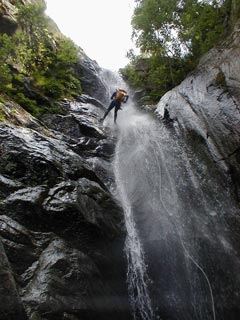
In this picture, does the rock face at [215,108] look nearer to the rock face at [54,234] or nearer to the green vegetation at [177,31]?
the green vegetation at [177,31]

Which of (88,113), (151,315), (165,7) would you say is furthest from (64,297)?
(165,7)

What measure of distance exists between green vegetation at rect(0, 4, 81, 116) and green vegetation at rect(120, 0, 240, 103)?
4.82 metres

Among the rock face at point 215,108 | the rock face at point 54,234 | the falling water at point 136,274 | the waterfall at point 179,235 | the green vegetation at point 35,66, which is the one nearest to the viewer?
the rock face at point 54,234

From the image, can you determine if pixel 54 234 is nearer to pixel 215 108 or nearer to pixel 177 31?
pixel 215 108

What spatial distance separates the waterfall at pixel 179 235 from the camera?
860 cm

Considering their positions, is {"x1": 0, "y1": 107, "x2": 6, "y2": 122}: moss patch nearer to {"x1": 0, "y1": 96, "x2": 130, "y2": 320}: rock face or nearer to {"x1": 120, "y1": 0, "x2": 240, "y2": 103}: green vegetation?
{"x1": 0, "y1": 96, "x2": 130, "y2": 320}: rock face

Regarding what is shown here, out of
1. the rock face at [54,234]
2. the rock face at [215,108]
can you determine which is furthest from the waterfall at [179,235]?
the rock face at [54,234]

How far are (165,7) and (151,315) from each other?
15562 mm

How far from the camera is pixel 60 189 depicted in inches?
319

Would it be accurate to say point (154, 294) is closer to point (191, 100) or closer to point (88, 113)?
point (191, 100)

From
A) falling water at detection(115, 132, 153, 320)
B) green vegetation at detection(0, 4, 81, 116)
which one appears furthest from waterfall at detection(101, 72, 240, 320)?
green vegetation at detection(0, 4, 81, 116)

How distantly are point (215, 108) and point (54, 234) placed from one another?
734cm

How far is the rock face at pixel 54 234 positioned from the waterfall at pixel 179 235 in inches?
32.1

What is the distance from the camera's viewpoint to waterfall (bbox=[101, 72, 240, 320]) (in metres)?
8.60
